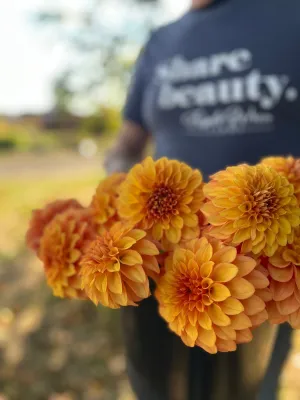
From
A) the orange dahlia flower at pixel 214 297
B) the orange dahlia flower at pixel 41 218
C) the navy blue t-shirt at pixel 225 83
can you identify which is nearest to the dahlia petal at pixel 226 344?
the orange dahlia flower at pixel 214 297

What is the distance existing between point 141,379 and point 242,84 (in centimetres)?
71

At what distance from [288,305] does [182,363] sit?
0.66ft

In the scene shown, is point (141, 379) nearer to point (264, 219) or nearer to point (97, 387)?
point (264, 219)

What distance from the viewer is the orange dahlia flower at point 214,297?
0.48 metres

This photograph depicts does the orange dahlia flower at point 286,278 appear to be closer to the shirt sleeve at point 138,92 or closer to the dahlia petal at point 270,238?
the dahlia petal at point 270,238

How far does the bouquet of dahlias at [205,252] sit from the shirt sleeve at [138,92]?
0.74 m

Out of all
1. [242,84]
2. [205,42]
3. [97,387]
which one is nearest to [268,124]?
[242,84]

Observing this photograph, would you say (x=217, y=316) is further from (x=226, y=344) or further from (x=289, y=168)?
(x=289, y=168)

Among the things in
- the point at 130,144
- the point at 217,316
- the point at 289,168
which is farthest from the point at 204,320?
the point at 130,144

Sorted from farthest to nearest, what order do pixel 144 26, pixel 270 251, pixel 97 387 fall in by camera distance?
pixel 144 26 → pixel 97 387 → pixel 270 251

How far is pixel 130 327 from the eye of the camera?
63 cm

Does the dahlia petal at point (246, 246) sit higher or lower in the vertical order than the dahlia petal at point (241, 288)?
higher

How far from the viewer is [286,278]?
0.50 metres

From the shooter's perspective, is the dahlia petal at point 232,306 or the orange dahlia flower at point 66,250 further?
the orange dahlia flower at point 66,250
